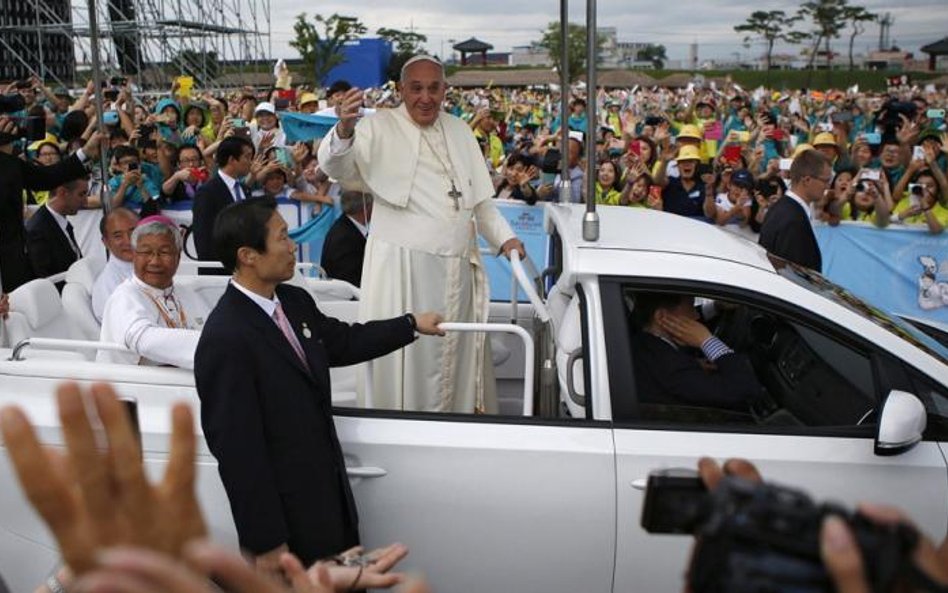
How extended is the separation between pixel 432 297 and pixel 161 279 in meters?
1.10

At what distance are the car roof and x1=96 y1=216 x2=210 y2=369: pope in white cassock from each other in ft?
4.46

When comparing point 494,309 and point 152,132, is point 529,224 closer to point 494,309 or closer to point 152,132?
point 494,309

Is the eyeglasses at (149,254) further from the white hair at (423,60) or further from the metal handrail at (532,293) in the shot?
the metal handrail at (532,293)

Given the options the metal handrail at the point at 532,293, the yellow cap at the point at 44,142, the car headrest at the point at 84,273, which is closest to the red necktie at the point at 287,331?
the metal handrail at the point at 532,293

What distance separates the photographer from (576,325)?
309 centimetres

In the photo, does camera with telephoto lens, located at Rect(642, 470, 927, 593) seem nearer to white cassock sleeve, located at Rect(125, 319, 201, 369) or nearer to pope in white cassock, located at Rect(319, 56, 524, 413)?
white cassock sleeve, located at Rect(125, 319, 201, 369)

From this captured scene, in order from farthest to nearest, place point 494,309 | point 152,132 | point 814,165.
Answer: point 152,132 < point 814,165 < point 494,309

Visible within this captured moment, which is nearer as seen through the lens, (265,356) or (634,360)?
(265,356)

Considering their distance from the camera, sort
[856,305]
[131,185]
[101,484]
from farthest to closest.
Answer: [131,185]
[856,305]
[101,484]

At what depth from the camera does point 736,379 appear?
3146 millimetres

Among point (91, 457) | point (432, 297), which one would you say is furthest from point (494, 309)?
point (91, 457)

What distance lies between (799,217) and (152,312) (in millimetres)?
3254

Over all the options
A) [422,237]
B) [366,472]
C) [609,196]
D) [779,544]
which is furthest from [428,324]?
[609,196]

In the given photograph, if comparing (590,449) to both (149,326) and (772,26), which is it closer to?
(149,326)
